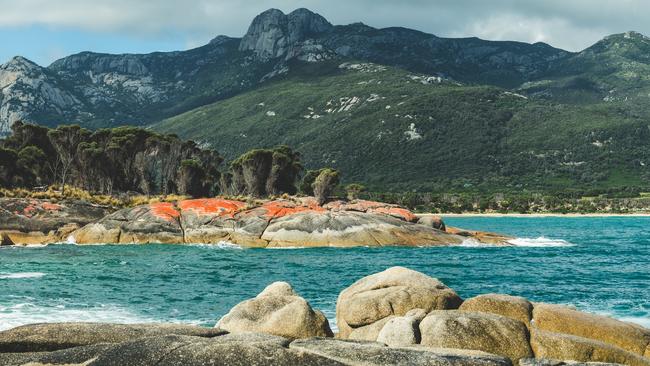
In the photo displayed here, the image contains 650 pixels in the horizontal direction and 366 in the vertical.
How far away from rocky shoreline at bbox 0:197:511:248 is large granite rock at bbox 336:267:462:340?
45.6 meters

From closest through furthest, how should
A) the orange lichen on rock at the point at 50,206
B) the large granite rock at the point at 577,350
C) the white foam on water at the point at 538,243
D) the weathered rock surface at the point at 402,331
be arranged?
1. the large granite rock at the point at 577,350
2. the weathered rock surface at the point at 402,331
3. the orange lichen on rock at the point at 50,206
4. the white foam on water at the point at 538,243

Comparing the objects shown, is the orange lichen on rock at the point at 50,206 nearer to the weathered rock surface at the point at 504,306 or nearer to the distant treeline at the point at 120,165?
the distant treeline at the point at 120,165

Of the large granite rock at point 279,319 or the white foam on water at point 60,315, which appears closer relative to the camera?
the large granite rock at point 279,319

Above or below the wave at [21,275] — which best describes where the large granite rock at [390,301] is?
above

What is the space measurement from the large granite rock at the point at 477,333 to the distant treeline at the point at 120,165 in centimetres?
7827

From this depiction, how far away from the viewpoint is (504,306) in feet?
52.5

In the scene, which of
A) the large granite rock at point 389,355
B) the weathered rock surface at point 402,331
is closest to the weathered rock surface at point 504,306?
the weathered rock surface at point 402,331

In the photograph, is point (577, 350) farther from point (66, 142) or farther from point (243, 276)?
point (66, 142)

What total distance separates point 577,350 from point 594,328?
242 cm

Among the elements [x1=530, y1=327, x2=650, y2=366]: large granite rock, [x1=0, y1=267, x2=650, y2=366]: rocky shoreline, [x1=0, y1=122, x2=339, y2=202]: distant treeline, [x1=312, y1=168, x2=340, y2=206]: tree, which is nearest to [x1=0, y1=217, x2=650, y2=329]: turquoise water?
[x1=0, y1=267, x2=650, y2=366]: rocky shoreline

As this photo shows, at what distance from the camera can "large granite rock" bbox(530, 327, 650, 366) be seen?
42.2 feet

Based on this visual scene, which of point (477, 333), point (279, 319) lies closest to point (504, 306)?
point (477, 333)

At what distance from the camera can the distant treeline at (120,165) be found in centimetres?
8950

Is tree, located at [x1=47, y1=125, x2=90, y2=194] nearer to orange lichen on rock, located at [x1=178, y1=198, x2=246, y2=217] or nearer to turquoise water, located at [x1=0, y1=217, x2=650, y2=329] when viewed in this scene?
orange lichen on rock, located at [x1=178, y1=198, x2=246, y2=217]
